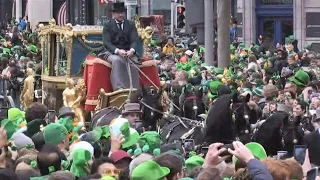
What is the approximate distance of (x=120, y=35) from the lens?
709 inches

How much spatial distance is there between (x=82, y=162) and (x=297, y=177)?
2072 mm

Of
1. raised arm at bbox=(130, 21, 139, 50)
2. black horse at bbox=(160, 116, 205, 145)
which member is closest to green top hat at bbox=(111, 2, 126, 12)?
raised arm at bbox=(130, 21, 139, 50)

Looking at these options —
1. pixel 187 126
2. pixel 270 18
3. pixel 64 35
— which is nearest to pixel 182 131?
pixel 187 126

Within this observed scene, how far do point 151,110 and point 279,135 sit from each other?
393cm

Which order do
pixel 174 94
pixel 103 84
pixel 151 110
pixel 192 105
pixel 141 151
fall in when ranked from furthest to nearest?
pixel 174 94 → pixel 103 84 → pixel 192 105 → pixel 151 110 → pixel 141 151

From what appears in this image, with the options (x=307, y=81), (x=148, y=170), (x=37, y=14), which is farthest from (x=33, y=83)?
(x=37, y=14)

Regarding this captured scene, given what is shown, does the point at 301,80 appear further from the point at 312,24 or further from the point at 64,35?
the point at 312,24

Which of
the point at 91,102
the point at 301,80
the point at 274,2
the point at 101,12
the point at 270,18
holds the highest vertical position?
the point at 274,2

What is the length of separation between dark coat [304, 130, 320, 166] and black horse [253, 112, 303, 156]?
66cm

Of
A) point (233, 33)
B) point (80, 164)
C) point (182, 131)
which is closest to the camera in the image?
point (80, 164)

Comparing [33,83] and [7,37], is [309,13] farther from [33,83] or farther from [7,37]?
[33,83]

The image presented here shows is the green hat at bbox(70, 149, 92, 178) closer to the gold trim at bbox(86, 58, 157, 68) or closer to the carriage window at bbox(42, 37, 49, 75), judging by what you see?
the gold trim at bbox(86, 58, 157, 68)

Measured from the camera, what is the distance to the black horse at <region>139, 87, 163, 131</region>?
50.1 feet

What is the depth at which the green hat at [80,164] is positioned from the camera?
962 cm
